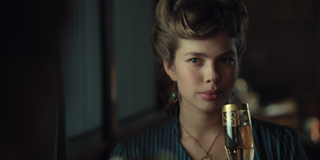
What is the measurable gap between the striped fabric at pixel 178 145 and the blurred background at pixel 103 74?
302mm

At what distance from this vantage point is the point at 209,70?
111cm

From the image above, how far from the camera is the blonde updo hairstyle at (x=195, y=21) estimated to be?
1.15m

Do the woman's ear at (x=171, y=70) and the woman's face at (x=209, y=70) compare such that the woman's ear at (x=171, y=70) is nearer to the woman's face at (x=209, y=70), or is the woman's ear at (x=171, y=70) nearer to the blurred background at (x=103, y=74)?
the woman's face at (x=209, y=70)

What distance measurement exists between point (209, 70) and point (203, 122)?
0.89 feet

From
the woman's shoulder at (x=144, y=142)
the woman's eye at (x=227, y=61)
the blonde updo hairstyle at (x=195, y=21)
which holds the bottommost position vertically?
the woman's shoulder at (x=144, y=142)

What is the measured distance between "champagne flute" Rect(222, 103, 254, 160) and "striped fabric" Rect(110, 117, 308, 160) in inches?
16.3

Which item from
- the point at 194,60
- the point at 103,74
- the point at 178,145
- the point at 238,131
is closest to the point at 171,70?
the point at 194,60

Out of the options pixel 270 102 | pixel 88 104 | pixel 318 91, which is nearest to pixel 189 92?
pixel 88 104

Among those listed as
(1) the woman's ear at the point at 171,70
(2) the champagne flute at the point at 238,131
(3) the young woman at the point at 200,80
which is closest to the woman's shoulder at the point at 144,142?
A: (3) the young woman at the point at 200,80

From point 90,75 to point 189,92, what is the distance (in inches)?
41.5

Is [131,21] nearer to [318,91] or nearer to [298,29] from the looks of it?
[298,29]

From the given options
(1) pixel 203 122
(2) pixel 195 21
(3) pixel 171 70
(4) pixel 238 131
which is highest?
(2) pixel 195 21

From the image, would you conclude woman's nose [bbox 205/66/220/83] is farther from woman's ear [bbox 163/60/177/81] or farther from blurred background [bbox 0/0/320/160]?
blurred background [bbox 0/0/320/160]

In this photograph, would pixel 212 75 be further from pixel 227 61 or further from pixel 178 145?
pixel 178 145
